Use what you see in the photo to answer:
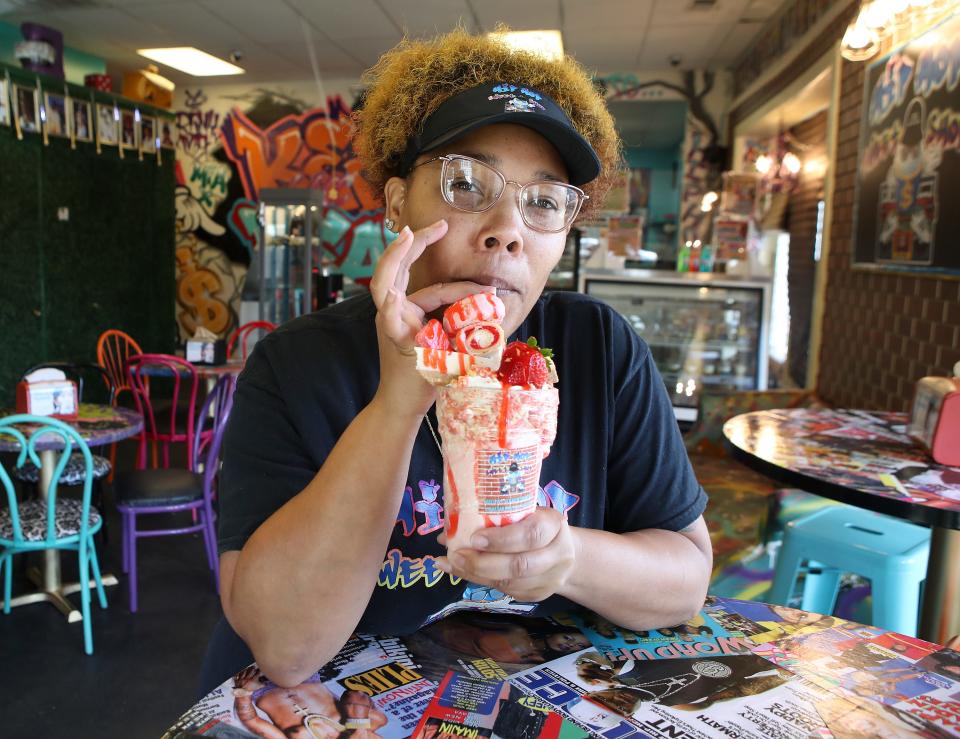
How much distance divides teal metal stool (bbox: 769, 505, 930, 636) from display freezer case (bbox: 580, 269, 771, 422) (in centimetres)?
218

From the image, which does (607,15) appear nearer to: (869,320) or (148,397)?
(869,320)

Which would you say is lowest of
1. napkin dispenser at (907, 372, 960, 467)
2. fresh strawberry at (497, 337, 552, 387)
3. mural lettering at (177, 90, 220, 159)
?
napkin dispenser at (907, 372, 960, 467)

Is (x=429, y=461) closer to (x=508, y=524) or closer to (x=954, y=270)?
(x=508, y=524)

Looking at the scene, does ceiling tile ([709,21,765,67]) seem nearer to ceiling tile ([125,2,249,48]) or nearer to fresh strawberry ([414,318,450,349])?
ceiling tile ([125,2,249,48])

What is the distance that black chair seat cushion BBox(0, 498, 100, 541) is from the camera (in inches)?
113

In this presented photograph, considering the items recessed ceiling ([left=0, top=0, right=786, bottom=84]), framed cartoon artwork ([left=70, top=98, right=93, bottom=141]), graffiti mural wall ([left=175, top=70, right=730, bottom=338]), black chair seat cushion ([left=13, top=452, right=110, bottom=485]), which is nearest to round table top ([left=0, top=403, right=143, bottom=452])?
black chair seat cushion ([left=13, top=452, right=110, bottom=485])

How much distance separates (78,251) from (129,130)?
1.47 meters

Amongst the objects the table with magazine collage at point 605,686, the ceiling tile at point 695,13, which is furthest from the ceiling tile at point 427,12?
the table with magazine collage at point 605,686

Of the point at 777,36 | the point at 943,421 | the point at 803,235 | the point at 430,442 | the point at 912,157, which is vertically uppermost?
the point at 777,36

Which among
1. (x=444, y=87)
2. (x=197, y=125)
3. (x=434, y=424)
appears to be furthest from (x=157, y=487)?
(x=197, y=125)

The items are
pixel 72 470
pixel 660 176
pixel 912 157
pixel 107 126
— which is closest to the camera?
pixel 912 157

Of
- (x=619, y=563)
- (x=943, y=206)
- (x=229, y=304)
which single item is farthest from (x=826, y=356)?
(x=229, y=304)

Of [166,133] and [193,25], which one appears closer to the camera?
[193,25]

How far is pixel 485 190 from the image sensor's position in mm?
1013
